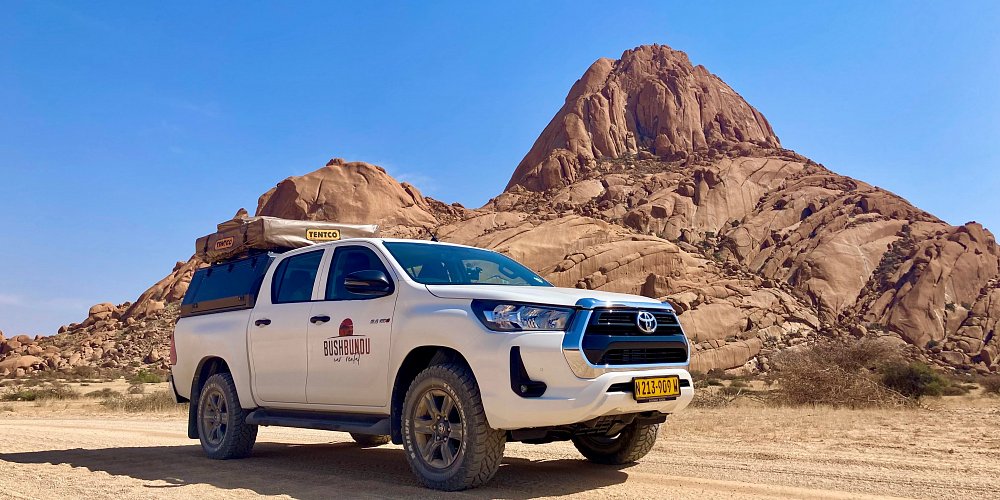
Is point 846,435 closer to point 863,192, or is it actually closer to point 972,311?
point 972,311

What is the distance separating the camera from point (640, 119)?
102250 mm

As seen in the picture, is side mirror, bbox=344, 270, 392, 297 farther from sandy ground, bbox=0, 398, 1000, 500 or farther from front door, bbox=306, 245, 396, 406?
sandy ground, bbox=0, 398, 1000, 500

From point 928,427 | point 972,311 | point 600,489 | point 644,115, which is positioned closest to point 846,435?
point 928,427

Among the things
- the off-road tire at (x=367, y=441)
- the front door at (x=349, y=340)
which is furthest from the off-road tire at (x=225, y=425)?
the off-road tire at (x=367, y=441)

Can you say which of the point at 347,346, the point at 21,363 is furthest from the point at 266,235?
the point at 21,363

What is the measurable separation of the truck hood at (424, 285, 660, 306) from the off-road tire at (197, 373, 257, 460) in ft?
10.4

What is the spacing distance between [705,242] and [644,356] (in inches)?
2507

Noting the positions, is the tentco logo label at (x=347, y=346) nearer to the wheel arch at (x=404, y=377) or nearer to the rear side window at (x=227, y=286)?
the wheel arch at (x=404, y=377)

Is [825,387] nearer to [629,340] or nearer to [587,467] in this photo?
[587,467]

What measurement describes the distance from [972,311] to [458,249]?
2379 inches

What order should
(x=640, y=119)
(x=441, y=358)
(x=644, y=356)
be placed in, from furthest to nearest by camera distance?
1. (x=640, y=119)
2. (x=441, y=358)
3. (x=644, y=356)

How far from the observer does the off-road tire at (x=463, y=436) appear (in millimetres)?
5754

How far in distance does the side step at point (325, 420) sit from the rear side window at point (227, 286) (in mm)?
1191

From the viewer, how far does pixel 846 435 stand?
9.86 meters
